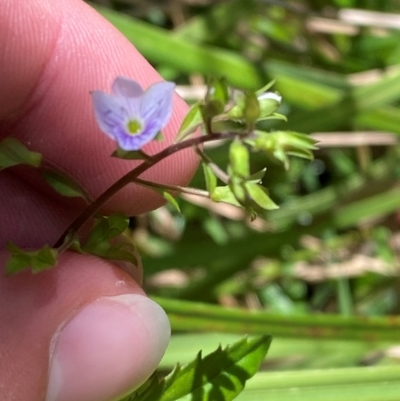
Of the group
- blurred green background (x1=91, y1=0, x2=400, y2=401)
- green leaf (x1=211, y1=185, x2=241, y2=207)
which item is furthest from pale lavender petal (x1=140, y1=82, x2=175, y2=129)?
blurred green background (x1=91, y1=0, x2=400, y2=401)

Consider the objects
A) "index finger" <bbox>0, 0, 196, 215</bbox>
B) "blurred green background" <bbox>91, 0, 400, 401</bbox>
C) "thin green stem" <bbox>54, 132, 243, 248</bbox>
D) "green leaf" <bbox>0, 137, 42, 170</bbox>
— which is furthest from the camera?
"blurred green background" <bbox>91, 0, 400, 401</bbox>

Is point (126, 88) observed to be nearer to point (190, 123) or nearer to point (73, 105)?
point (190, 123)

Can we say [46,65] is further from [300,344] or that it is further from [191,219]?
[191,219]

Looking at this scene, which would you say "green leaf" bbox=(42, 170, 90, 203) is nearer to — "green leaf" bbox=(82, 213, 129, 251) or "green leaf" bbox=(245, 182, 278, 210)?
"green leaf" bbox=(82, 213, 129, 251)

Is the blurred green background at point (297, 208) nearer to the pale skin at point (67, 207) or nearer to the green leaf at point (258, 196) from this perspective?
the pale skin at point (67, 207)

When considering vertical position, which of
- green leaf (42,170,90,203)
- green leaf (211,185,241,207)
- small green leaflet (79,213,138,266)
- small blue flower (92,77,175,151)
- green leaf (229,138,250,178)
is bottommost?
small green leaflet (79,213,138,266)

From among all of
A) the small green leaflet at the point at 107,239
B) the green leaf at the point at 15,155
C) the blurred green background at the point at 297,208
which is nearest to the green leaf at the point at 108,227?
the small green leaflet at the point at 107,239

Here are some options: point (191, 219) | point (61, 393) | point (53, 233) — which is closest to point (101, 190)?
point (53, 233)

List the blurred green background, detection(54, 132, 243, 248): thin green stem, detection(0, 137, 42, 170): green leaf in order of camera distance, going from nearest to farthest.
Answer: detection(54, 132, 243, 248): thin green stem → detection(0, 137, 42, 170): green leaf → the blurred green background
